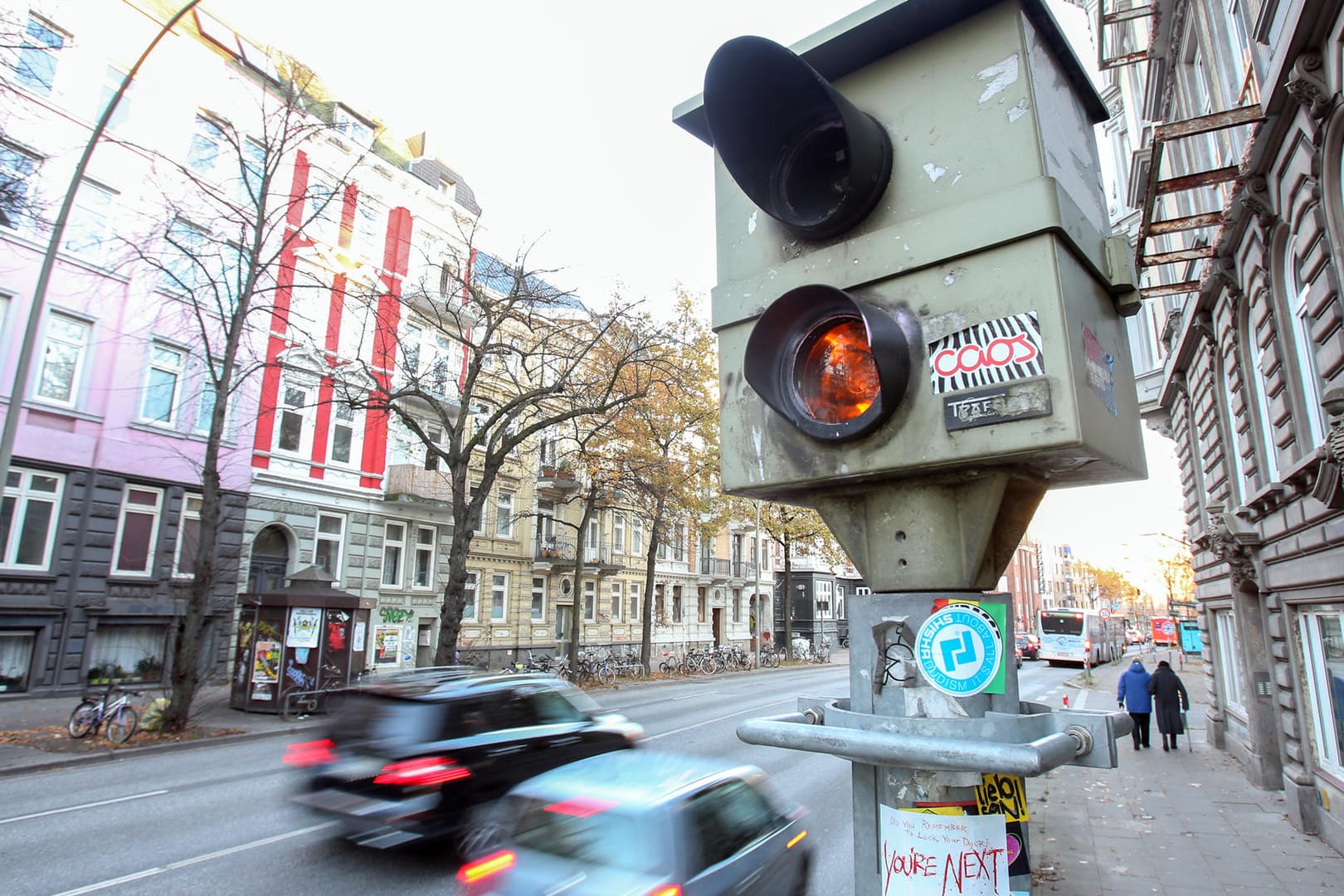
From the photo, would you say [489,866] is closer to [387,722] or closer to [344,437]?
[387,722]

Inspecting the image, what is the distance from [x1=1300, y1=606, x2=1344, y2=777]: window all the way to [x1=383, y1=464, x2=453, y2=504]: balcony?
74.0 feet

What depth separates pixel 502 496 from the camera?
100.0 feet

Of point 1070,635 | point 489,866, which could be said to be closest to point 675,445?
point 489,866

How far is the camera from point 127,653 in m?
18.4

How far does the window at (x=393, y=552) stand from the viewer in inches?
993

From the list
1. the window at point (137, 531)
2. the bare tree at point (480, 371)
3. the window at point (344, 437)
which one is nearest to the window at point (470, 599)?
the bare tree at point (480, 371)

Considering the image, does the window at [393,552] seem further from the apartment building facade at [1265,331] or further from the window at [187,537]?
the apartment building facade at [1265,331]

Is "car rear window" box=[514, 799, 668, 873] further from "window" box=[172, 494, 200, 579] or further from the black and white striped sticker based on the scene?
"window" box=[172, 494, 200, 579]

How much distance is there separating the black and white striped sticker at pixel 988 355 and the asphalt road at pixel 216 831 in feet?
19.1

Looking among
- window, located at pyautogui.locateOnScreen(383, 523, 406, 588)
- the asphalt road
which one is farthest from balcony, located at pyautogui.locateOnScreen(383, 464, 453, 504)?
the asphalt road

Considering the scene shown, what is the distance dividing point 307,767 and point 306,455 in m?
18.3

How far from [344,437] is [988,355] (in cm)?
2541

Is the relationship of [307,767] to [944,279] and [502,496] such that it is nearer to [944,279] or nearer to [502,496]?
[944,279]

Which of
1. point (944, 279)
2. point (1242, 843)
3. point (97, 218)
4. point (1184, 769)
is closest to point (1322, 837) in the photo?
point (1242, 843)
